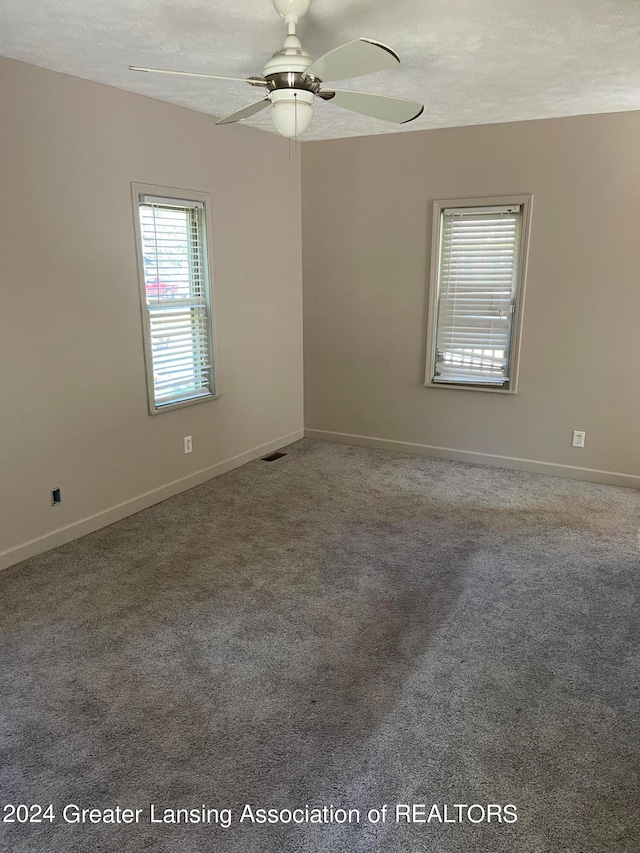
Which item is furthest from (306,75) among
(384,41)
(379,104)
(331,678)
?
(331,678)

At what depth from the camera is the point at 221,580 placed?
3096 mm

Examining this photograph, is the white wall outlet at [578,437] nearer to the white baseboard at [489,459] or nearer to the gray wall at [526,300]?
the gray wall at [526,300]

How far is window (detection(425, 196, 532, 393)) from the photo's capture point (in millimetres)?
4465

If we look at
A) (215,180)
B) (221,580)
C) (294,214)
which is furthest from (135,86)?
(221,580)

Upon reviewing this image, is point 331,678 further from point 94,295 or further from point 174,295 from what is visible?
point 174,295

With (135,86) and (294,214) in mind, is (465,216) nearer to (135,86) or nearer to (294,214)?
(294,214)

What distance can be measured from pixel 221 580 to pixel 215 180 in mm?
2799

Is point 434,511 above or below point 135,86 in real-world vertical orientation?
below

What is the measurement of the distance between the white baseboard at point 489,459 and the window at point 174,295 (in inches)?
60.4

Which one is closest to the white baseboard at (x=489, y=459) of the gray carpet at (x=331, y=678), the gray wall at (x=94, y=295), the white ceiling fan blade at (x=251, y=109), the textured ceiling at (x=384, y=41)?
the gray carpet at (x=331, y=678)

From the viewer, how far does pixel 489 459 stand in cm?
489

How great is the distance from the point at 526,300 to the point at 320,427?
2160 mm

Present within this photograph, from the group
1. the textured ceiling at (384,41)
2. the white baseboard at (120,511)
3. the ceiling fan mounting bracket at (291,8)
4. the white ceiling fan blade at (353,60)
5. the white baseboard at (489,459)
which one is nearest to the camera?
the white ceiling fan blade at (353,60)

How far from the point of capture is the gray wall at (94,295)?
10.1 ft
